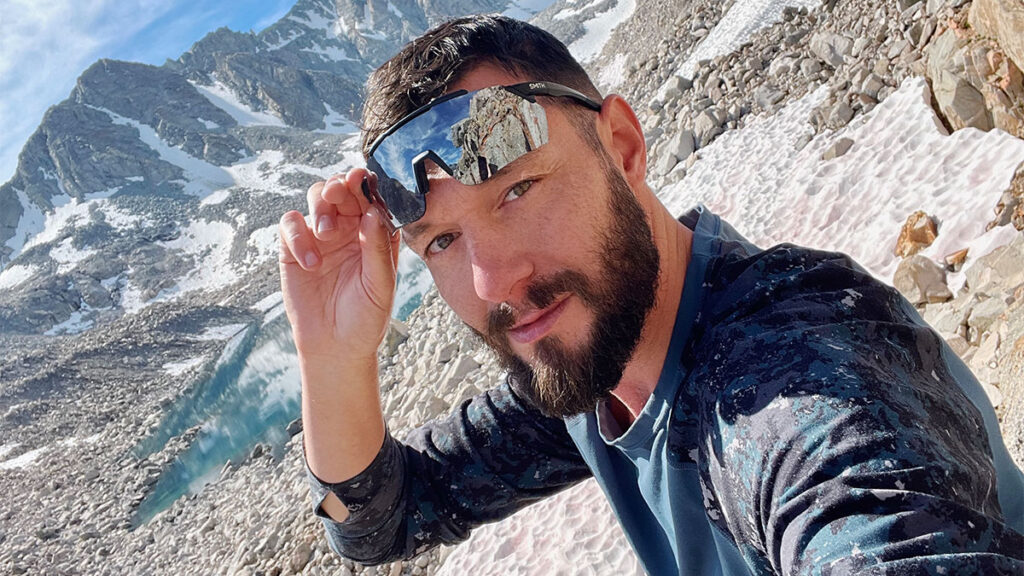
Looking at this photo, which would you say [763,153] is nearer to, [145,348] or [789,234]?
[789,234]

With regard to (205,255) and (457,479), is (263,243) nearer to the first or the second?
(205,255)

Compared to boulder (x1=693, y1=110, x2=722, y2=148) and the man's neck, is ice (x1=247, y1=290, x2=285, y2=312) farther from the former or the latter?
the man's neck

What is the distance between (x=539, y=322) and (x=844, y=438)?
2.72 ft

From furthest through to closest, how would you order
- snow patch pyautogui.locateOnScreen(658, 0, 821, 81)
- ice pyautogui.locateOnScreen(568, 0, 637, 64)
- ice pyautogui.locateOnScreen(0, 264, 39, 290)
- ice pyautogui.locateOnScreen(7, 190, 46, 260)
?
ice pyautogui.locateOnScreen(7, 190, 46, 260) → ice pyautogui.locateOnScreen(0, 264, 39, 290) → ice pyautogui.locateOnScreen(568, 0, 637, 64) → snow patch pyautogui.locateOnScreen(658, 0, 821, 81)

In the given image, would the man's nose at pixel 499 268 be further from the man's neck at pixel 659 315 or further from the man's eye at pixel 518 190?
the man's neck at pixel 659 315

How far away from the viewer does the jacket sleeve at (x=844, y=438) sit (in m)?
0.99

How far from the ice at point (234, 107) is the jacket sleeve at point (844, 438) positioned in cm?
14141

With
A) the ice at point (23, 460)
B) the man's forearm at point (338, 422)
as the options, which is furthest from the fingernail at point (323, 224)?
the ice at point (23, 460)

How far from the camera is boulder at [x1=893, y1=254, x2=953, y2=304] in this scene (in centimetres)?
527

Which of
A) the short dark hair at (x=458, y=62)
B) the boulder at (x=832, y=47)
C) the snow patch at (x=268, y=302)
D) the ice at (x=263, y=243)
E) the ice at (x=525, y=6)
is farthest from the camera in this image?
the ice at (x=525, y=6)

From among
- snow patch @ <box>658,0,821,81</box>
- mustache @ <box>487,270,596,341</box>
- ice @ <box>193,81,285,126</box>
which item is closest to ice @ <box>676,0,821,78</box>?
snow patch @ <box>658,0,821,81</box>

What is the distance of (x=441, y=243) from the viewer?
189 cm

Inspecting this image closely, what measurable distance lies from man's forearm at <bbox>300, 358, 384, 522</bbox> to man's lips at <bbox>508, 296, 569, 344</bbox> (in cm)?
82

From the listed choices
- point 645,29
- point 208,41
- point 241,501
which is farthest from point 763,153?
point 208,41
